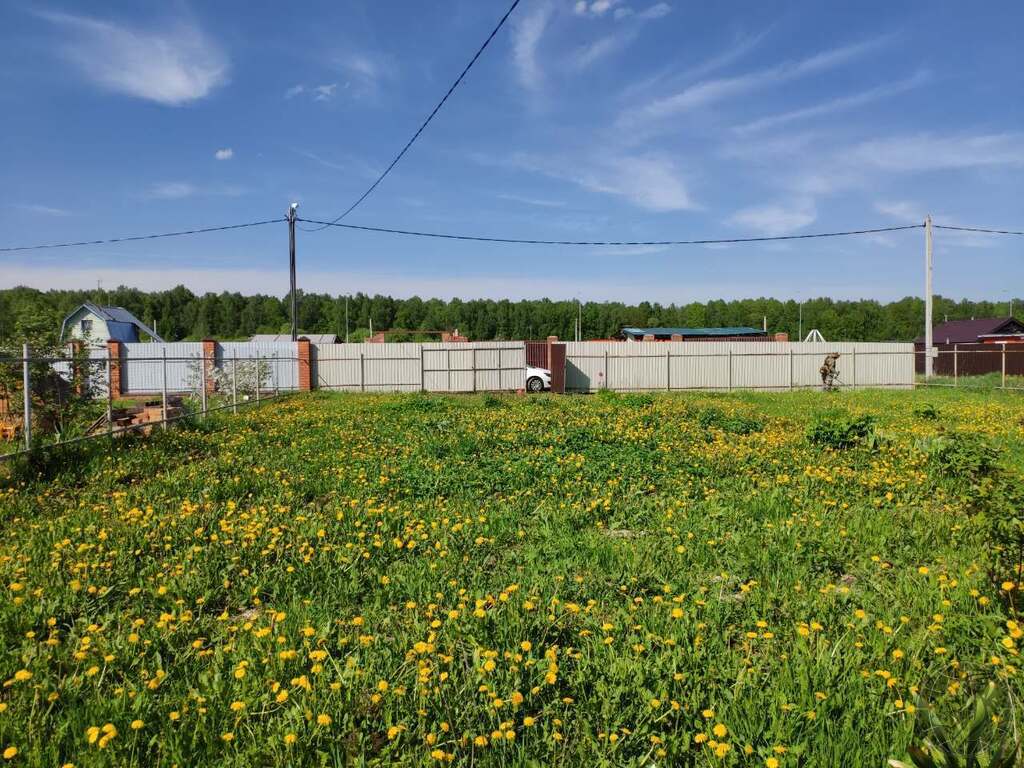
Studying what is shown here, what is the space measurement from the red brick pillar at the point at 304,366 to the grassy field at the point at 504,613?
16.3 meters

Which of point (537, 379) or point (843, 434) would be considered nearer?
point (843, 434)

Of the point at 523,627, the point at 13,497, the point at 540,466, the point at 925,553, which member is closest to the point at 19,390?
the point at 13,497

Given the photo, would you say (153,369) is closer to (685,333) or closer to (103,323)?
→ (103,323)

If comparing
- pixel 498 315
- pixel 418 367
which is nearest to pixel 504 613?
pixel 418 367

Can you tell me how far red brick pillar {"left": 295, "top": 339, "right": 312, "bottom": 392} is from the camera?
73.0ft

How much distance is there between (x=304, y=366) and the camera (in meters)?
22.4

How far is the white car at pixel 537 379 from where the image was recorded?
23.8 meters

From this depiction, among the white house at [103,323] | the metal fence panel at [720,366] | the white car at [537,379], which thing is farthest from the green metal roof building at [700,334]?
the white house at [103,323]

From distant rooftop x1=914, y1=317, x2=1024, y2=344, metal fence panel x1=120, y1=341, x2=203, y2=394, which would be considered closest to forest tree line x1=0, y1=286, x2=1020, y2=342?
distant rooftop x1=914, y1=317, x2=1024, y2=344

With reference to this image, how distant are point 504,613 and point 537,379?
68.5ft

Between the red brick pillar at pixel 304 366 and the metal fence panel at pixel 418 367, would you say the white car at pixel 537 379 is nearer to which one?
the metal fence panel at pixel 418 367

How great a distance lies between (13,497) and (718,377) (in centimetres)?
2286

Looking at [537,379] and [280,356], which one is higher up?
[280,356]

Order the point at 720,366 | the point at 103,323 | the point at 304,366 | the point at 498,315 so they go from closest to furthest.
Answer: the point at 304,366 → the point at 720,366 → the point at 103,323 → the point at 498,315
